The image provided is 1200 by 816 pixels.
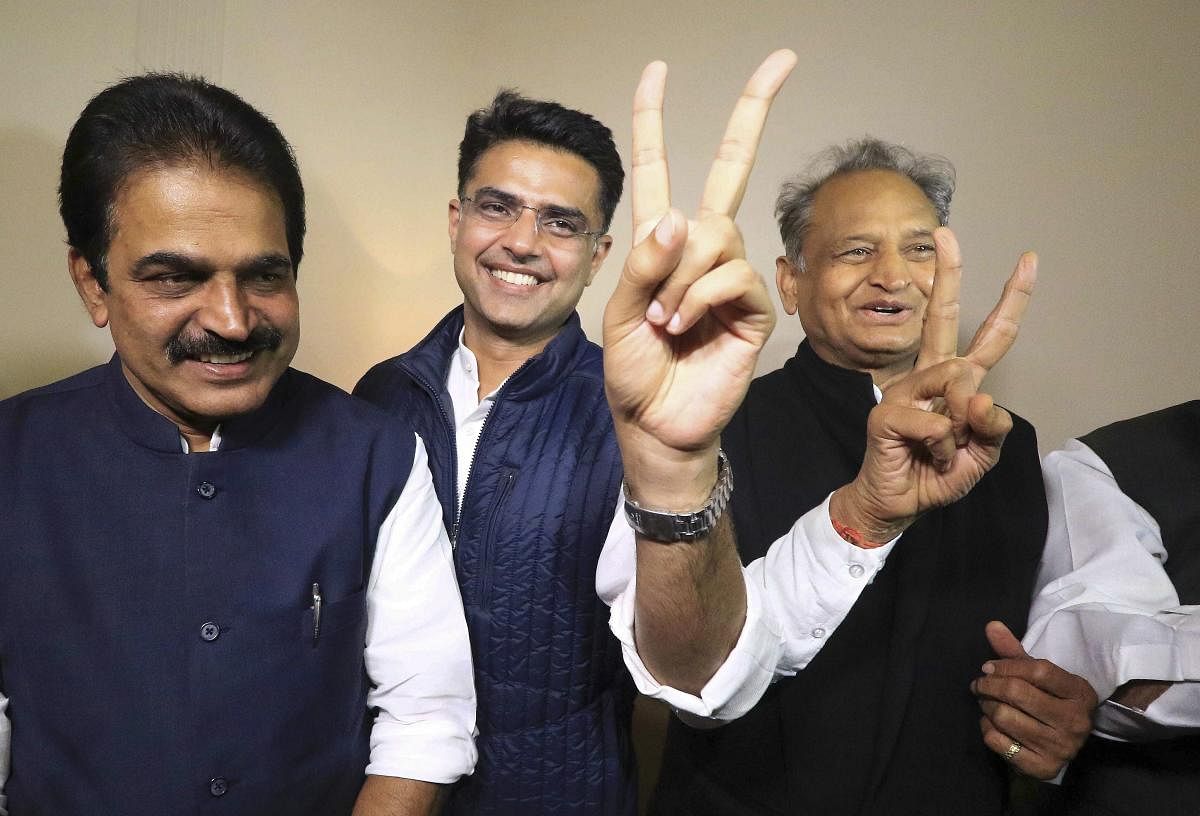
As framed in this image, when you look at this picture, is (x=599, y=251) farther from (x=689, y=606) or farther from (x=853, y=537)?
(x=689, y=606)

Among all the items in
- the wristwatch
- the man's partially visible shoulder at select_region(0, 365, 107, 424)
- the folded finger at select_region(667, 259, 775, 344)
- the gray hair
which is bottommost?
the wristwatch

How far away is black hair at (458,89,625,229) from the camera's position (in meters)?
1.85

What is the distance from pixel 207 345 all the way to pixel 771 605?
834 mm

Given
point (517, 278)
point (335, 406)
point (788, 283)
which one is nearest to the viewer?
point (335, 406)

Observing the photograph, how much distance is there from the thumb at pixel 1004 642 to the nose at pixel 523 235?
104 centimetres

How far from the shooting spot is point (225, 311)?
116 centimetres

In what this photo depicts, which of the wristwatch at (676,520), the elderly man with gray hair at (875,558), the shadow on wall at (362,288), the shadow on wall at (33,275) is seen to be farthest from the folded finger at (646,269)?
Answer: the shadow on wall at (362,288)

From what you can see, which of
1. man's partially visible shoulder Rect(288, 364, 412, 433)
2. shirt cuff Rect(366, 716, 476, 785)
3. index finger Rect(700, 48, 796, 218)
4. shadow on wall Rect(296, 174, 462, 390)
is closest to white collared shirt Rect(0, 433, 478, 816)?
shirt cuff Rect(366, 716, 476, 785)

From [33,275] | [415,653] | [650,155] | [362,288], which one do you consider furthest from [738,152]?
[362,288]

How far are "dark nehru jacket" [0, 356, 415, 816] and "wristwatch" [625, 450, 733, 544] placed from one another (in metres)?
0.45

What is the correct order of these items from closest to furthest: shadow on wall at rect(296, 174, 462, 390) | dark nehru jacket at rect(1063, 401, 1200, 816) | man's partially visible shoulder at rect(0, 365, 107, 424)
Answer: man's partially visible shoulder at rect(0, 365, 107, 424)
dark nehru jacket at rect(1063, 401, 1200, 816)
shadow on wall at rect(296, 174, 462, 390)

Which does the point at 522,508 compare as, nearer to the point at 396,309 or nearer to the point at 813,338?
the point at 813,338

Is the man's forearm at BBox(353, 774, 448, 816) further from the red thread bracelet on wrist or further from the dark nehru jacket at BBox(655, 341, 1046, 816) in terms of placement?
the red thread bracelet on wrist

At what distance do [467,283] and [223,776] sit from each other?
100 cm
